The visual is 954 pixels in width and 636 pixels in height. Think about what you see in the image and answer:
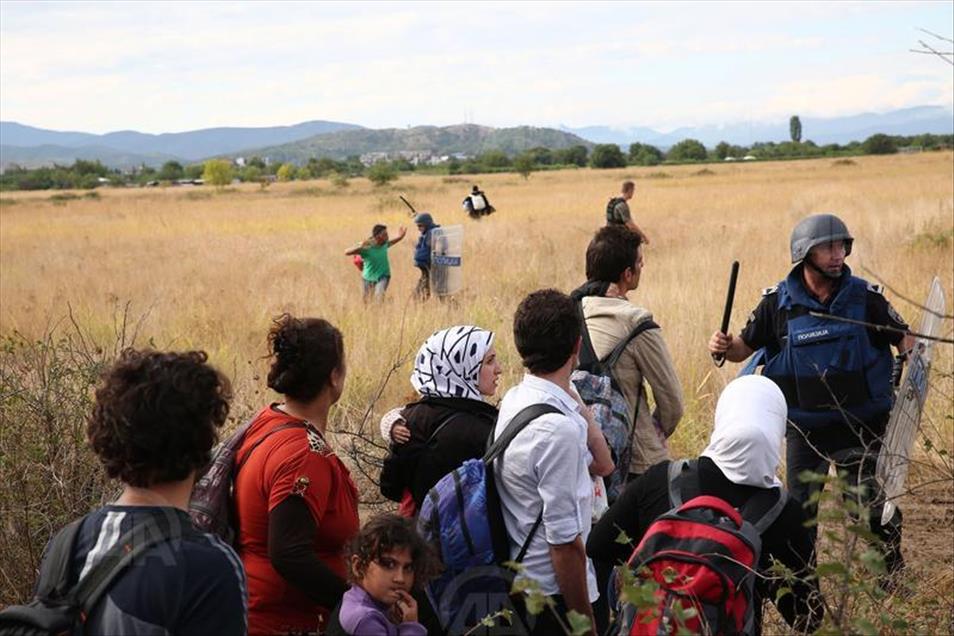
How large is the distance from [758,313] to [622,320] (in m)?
0.94

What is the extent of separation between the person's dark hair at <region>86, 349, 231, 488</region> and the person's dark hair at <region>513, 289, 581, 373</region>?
4.44 feet

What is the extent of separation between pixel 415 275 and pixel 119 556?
46.2 ft

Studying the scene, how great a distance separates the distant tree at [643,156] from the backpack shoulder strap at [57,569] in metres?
88.0

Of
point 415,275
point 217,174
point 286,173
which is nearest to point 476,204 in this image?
point 415,275

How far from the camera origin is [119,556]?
6.89 feet

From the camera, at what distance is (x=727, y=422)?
Result: 3268 millimetres

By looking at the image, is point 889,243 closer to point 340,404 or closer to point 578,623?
point 340,404

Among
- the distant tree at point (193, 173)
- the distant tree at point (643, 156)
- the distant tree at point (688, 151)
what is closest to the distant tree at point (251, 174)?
the distant tree at point (193, 173)

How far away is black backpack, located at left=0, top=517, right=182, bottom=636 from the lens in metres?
2.04

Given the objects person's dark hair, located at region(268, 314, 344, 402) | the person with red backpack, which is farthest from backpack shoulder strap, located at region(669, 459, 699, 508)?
person's dark hair, located at region(268, 314, 344, 402)

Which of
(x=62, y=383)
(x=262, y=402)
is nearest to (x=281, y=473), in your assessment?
(x=62, y=383)

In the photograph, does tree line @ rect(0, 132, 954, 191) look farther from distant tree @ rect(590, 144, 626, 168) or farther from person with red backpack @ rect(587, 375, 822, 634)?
person with red backpack @ rect(587, 375, 822, 634)

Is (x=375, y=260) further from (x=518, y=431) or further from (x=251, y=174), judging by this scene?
(x=251, y=174)

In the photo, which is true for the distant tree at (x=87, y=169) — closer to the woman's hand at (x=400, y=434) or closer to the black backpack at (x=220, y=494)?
the woman's hand at (x=400, y=434)
